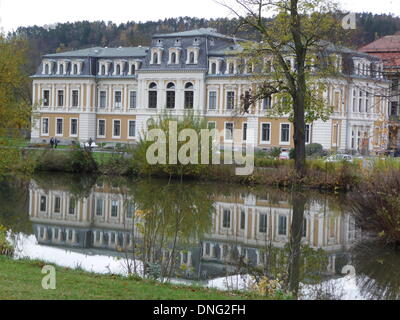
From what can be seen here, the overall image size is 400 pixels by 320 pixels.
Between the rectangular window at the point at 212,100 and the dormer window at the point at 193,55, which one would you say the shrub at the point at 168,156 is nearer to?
the rectangular window at the point at 212,100

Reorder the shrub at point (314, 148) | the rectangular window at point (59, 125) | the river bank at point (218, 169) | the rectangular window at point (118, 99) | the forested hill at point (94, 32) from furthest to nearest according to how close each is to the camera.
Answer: the forested hill at point (94, 32)
the rectangular window at point (59, 125)
the rectangular window at point (118, 99)
the shrub at point (314, 148)
the river bank at point (218, 169)

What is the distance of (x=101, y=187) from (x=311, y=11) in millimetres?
11448

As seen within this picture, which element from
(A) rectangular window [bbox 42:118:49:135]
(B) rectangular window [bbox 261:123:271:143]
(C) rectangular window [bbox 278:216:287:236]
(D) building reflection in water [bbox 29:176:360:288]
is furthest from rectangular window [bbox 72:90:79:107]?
(C) rectangular window [bbox 278:216:287:236]

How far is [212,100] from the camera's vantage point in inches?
2088

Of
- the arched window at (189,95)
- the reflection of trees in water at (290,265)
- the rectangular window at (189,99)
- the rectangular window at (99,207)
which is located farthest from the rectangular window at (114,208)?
the rectangular window at (189,99)

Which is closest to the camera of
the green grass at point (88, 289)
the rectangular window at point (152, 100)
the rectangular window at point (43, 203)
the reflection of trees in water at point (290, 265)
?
the green grass at point (88, 289)

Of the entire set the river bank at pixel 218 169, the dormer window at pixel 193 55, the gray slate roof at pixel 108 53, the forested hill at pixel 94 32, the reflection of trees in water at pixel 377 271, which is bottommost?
the reflection of trees in water at pixel 377 271

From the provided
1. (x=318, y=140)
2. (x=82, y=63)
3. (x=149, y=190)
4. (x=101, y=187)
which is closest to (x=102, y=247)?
(x=149, y=190)

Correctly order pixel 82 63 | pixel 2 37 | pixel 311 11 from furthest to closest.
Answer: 1. pixel 82 63
2. pixel 311 11
3. pixel 2 37

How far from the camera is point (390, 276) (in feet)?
42.5

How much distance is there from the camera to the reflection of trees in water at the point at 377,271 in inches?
453

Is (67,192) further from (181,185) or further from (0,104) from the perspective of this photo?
(0,104)

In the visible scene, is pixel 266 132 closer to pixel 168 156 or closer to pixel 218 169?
pixel 218 169

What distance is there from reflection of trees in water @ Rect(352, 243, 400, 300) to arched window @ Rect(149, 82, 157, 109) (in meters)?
39.7
